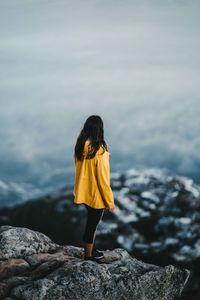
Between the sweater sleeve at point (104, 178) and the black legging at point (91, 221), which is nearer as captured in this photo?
the sweater sleeve at point (104, 178)

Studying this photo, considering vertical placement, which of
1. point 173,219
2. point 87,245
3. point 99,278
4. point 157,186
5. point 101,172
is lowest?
point 99,278

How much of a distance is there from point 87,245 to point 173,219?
6142 inches

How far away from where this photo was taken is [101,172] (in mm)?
11086

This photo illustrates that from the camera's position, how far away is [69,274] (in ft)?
34.6

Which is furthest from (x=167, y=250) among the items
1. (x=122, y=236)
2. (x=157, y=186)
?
(x=157, y=186)

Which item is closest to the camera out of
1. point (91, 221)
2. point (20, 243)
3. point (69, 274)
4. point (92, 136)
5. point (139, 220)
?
point (69, 274)

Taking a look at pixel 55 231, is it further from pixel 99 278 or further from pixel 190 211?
pixel 99 278

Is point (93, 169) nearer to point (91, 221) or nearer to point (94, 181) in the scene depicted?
point (94, 181)

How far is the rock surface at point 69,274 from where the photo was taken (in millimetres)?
10352

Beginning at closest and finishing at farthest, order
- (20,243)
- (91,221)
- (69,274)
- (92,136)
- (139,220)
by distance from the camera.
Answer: (69,274)
(92,136)
(91,221)
(20,243)
(139,220)

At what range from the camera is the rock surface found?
34.0ft

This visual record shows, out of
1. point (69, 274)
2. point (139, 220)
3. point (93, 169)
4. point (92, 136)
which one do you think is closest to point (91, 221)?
point (93, 169)

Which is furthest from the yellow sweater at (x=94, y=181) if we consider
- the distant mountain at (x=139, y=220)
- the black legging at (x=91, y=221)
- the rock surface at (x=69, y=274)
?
the distant mountain at (x=139, y=220)

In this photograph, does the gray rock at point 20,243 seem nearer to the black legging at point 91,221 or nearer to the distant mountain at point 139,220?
the black legging at point 91,221
